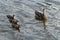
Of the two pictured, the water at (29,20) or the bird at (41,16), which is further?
the bird at (41,16)

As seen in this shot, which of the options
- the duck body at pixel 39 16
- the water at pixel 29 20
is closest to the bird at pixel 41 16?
the duck body at pixel 39 16

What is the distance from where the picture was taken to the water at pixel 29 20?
→ 30.3 ft

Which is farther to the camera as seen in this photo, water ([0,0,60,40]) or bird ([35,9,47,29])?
bird ([35,9,47,29])

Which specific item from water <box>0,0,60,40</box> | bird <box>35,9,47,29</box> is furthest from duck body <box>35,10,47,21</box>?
water <box>0,0,60,40</box>

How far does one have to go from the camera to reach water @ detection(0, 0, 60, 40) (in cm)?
922

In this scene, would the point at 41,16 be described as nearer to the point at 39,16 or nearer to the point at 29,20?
the point at 39,16

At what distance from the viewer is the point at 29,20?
417 inches

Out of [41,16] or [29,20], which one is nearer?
[29,20]

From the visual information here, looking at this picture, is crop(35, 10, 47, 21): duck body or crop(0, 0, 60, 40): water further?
crop(35, 10, 47, 21): duck body

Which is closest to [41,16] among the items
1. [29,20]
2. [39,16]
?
[39,16]

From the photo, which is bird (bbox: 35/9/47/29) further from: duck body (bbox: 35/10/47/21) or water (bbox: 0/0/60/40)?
water (bbox: 0/0/60/40)

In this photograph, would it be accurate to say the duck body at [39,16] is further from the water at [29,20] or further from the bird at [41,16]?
the water at [29,20]

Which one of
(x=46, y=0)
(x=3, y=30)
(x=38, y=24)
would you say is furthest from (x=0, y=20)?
(x=46, y=0)

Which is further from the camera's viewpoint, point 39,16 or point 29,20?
point 39,16
